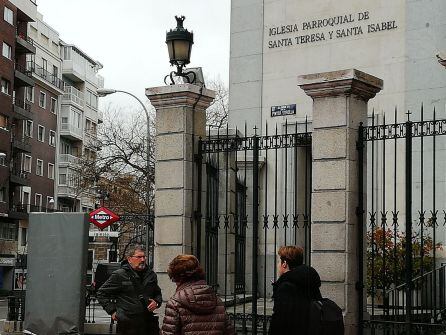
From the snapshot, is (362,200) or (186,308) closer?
(186,308)

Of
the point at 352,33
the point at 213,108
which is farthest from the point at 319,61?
the point at 213,108

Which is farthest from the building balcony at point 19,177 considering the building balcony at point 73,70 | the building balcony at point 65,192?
the building balcony at point 73,70

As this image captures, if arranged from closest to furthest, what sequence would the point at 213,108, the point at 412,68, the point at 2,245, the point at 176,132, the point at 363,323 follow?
the point at 363,323
the point at 176,132
the point at 412,68
the point at 213,108
the point at 2,245

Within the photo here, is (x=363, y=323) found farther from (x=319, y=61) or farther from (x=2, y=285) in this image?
(x=2, y=285)

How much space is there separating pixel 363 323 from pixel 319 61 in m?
9.83

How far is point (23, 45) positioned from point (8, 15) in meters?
3.38

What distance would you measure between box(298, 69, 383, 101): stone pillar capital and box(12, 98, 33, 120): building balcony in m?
60.0

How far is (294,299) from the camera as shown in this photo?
7203 millimetres

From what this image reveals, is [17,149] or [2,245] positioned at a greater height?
[17,149]

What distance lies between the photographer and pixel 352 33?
1994 centimetres

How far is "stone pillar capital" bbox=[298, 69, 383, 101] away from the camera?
38.1 ft

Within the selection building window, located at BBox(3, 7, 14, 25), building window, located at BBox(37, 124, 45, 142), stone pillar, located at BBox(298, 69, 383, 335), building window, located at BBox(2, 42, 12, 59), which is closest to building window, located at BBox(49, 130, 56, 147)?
building window, located at BBox(37, 124, 45, 142)

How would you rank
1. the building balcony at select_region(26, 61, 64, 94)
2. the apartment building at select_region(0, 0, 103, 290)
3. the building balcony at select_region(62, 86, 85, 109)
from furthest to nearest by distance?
the building balcony at select_region(62, 86, 85, 109) → the building balcony at select_region(26, 61, 64, 94) → the apartment building at select_region(0, 0, 103, 290)

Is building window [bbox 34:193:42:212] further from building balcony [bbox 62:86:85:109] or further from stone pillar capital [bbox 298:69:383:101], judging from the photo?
stone pillar capital [bbox 298:69:383:101]
